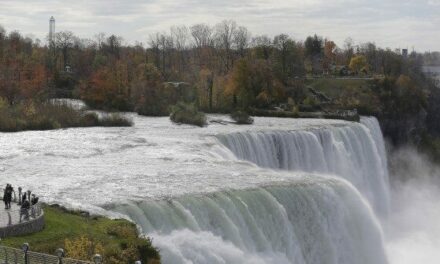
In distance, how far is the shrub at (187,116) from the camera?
173 feet

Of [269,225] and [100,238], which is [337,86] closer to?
[269,225]

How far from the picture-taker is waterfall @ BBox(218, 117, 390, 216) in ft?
134

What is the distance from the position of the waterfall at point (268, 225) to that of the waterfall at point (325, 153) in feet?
32.2

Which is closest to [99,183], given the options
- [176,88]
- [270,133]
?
[270,133]

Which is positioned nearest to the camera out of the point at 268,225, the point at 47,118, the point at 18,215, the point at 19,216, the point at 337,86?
the point at 19,216

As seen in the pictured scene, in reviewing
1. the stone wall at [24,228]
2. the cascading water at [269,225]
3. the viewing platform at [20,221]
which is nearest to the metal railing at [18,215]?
the viewing platform at [20,221]

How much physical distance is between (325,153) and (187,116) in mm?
13735

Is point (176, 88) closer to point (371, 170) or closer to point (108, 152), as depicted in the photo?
point (371, 170)

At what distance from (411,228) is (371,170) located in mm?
5082

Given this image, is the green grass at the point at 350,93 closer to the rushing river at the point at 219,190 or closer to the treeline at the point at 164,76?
the treeline at the point at 164,76

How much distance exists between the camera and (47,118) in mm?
50500

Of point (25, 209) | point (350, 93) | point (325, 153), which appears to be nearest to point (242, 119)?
point (325, 153)

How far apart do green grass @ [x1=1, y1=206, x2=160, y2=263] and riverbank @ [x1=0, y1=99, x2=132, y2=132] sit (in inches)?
1111

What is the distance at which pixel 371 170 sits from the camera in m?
47.9
